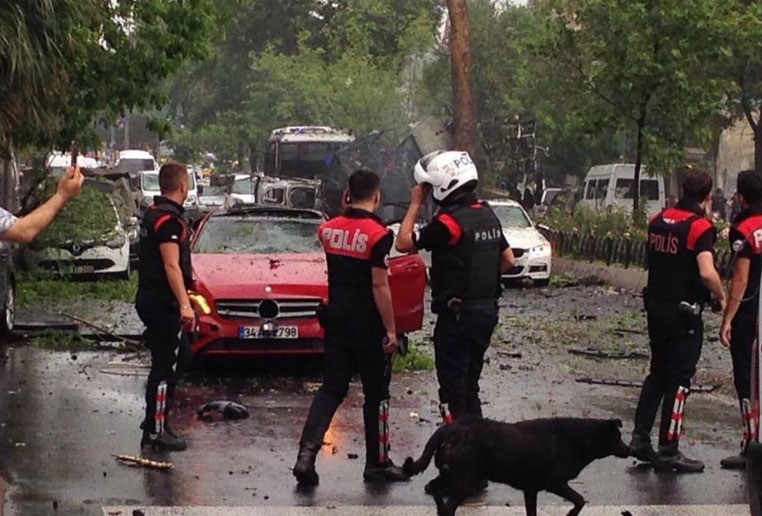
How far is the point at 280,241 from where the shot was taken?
1496cm

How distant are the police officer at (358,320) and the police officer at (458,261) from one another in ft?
0.75

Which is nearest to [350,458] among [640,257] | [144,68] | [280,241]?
[280,241]

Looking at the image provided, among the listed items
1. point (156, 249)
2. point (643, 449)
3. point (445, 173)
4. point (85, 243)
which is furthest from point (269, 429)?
point (85, 243)

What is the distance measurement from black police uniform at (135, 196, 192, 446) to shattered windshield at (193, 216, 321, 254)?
478cm

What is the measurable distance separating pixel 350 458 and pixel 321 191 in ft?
96.4

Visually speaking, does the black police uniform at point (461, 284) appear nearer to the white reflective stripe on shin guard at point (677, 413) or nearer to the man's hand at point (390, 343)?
the man's hand at point (390, 343)

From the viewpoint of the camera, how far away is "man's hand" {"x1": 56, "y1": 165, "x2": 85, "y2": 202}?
21.7ft

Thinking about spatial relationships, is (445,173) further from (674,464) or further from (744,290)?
(674,464)

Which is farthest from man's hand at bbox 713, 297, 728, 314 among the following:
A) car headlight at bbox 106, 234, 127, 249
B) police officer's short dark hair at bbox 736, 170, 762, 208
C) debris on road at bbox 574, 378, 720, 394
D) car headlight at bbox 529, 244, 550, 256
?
car headlight at bbox 529, 244, 550, 256

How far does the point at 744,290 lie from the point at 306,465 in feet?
10.1

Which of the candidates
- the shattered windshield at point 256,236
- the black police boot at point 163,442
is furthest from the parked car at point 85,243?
the black police boot at point 163,442

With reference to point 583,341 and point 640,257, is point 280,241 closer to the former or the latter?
point 583,341

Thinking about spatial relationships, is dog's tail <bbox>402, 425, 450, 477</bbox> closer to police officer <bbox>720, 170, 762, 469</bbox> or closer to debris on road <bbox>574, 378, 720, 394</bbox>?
police officer <bbox>720, 170, 762, 469</bbox>

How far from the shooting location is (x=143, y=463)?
31.4 feet
